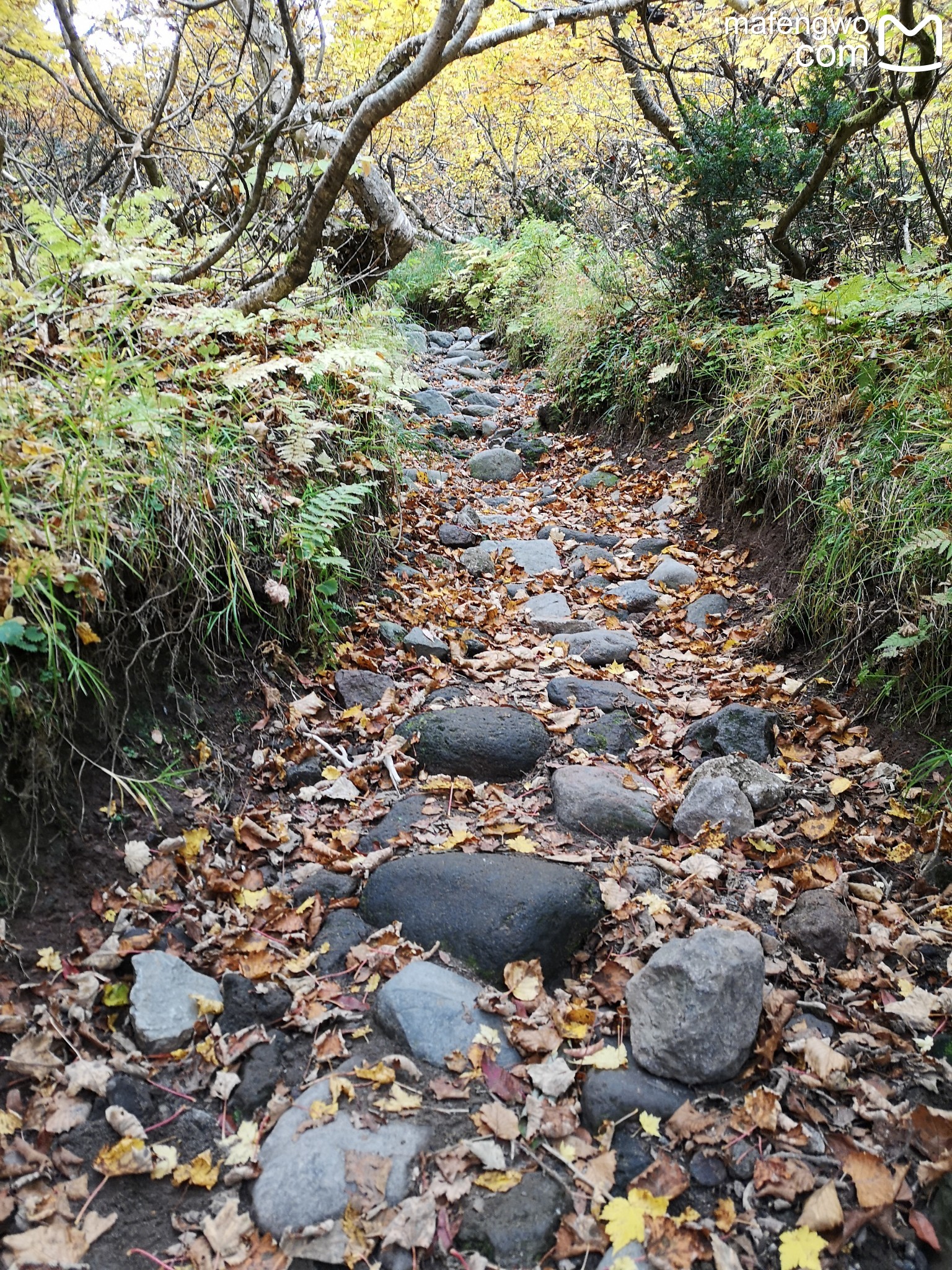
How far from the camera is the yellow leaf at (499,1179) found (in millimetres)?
2109

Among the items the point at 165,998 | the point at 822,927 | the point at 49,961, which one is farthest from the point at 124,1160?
the point at 822,927

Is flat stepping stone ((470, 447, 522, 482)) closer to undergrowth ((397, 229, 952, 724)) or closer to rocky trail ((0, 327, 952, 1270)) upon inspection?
undergrowth ((397, 229, 952, 724))

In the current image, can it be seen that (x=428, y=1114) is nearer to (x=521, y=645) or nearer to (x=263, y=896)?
(x=263, y=896)

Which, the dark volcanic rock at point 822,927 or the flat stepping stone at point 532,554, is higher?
the flat stepping stone at point 532,554

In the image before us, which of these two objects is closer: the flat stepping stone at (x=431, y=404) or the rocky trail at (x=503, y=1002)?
the rocky trail at (x=503, y=1002)

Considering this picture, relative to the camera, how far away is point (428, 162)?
1747 cm

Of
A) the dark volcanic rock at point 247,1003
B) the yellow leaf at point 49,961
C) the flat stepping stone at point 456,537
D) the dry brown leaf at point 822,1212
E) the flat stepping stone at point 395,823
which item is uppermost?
the yellow leaf at point 49,961

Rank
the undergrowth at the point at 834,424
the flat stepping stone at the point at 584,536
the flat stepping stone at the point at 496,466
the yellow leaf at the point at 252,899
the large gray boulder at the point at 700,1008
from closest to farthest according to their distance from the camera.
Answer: the large gray boulder at the point at 700,1008 < the yellow leaf at the point at 252,899 < the undergrowth at the point at 834,424 < the flat stepping stone at the point at 584,536 < the flat stepping stone at the point at 496,466

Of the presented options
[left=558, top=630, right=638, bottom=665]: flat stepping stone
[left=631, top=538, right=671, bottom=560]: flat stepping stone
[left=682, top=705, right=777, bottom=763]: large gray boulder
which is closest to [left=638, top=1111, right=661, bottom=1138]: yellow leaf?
[left=682, top=705, right=777, bottom=763]: large gray boulder

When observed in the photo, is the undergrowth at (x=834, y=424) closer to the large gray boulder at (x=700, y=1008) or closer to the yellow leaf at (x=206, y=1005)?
the large gray boulder at (x=700, y=1008)

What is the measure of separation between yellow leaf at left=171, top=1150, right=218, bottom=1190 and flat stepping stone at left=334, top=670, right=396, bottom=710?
2158 mm

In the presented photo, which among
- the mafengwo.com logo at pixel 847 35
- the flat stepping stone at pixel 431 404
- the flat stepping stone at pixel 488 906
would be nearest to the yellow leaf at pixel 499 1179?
the flat stepping stone at pixel 488 906

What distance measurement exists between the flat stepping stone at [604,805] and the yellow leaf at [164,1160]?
183 centimetres

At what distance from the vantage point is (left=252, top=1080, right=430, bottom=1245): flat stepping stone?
6.71 feet
